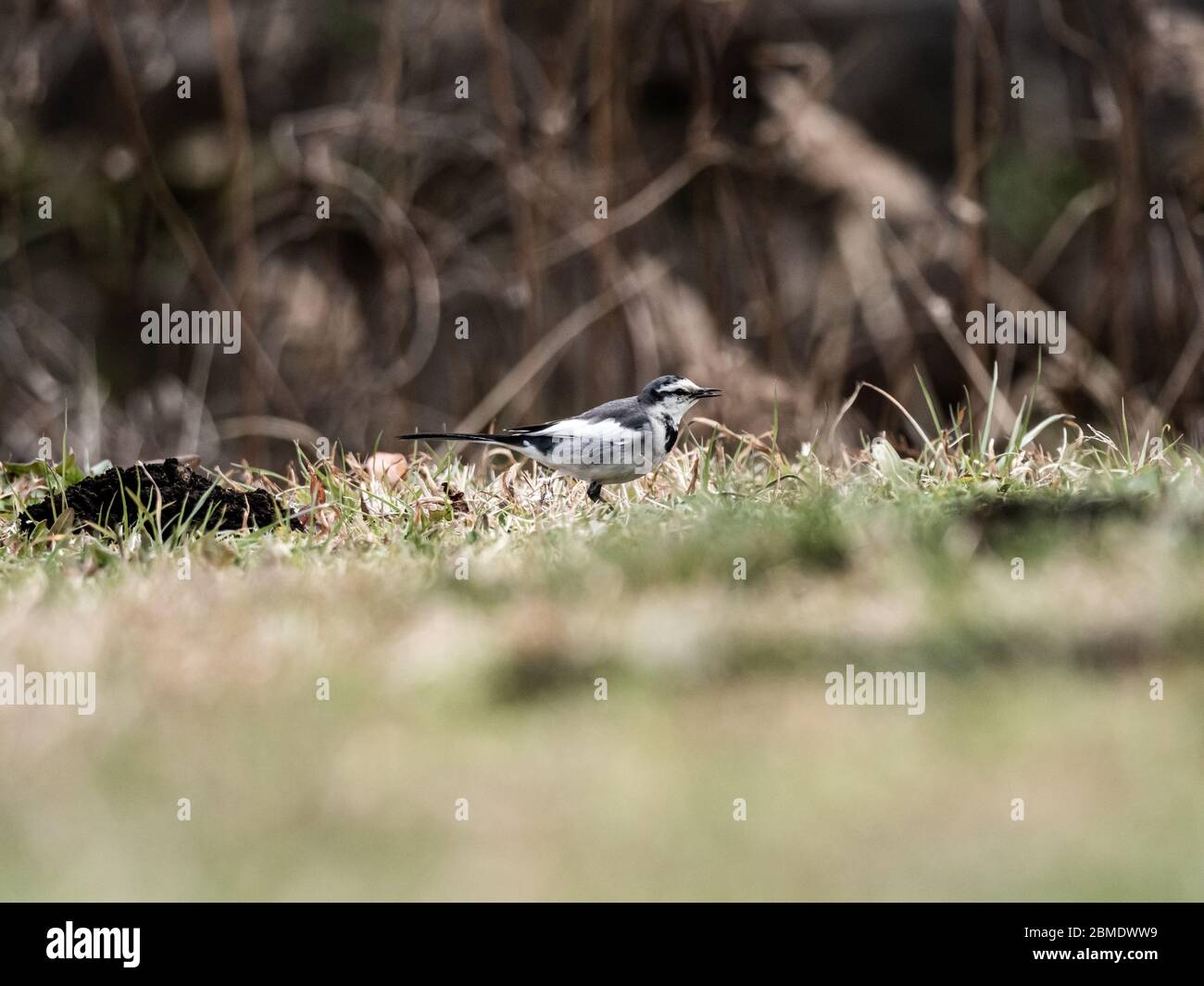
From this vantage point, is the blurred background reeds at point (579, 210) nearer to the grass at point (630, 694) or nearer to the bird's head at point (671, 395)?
the bird's head at point (671, 395)

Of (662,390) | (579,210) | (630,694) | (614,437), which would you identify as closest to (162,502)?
(614,437)

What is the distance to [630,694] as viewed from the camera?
2715 millimetres

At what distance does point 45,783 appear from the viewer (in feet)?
7.86

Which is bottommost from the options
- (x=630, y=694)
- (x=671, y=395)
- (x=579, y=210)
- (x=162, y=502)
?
(x=630, y=694)

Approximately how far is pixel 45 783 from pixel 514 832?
82 cm

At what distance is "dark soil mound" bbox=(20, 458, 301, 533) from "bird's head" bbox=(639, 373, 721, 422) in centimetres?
110

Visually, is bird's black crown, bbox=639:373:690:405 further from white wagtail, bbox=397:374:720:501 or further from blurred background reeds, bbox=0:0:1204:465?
blurred background reeds, bbox=0:0:1204:465

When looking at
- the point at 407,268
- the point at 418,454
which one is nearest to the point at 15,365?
the point at 407,268

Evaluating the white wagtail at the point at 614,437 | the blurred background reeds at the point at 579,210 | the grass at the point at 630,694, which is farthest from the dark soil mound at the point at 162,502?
the blurred background reeds at the point at 579,210

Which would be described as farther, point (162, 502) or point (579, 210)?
point (579, 210)

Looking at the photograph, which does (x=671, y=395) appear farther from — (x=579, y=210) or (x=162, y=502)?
(x=579, y=210)

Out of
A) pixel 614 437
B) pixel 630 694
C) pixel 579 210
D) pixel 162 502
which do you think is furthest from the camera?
pixel 579 210

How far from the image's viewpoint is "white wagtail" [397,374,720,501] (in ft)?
13.1

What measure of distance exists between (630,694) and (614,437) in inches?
54.6
